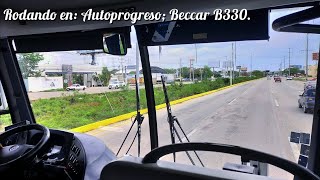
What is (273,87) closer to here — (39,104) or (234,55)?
(234,55)

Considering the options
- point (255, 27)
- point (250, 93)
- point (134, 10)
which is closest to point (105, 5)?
point (134, 10)

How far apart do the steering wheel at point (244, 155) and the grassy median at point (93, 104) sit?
1764 mm

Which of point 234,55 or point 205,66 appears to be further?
point 205,66

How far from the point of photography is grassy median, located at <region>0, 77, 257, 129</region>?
2.97 m

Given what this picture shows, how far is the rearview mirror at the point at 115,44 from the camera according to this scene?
2.77 metres

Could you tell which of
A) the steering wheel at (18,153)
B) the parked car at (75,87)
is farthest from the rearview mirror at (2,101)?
the steering wheel at (18,153)

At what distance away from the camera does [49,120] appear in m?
3.65

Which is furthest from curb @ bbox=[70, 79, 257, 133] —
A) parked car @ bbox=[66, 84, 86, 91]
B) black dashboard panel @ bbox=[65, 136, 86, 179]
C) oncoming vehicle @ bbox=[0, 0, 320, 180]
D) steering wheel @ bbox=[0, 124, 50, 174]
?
steering wheel @ bbox=[0, 124, 50, 174]

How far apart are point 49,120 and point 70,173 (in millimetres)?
2200

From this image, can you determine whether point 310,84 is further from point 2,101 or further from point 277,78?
point 2,101

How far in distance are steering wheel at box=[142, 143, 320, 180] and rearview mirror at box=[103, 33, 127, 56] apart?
179 cm

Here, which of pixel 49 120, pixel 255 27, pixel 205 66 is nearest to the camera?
pixel 255 27

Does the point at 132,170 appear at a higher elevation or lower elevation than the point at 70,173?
higher

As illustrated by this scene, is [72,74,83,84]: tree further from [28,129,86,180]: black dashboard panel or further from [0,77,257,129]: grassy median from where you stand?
[28,129,86,180]: black dashboard panel
